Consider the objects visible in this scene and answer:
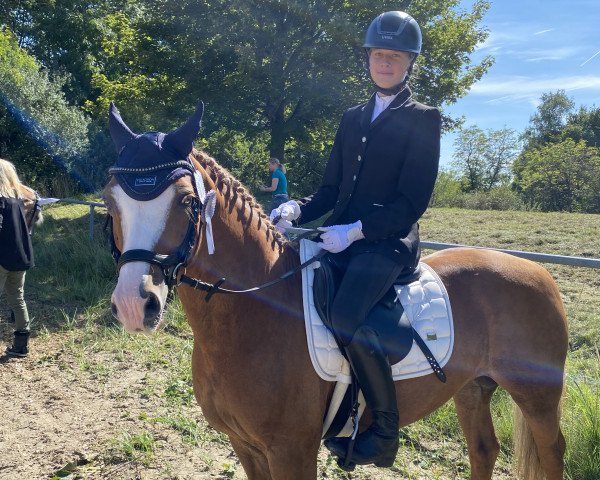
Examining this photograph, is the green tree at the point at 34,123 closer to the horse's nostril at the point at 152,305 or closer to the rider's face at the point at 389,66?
the rider's face at the point at 389,66

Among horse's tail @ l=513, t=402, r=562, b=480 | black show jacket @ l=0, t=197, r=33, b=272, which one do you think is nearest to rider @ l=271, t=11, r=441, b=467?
horse's tail @ l=513, t=402, r=562, b=480

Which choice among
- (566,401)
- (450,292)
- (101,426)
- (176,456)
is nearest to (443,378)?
(450,292)

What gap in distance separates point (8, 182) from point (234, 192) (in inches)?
178

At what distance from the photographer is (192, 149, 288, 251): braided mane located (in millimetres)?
2371

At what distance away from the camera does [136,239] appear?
1.92 m

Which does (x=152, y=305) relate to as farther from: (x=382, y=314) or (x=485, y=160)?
(x=485, y=160)

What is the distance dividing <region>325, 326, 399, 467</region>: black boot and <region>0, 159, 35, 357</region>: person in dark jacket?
15.3 feet

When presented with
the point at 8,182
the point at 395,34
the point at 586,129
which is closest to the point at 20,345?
the point at 8,182

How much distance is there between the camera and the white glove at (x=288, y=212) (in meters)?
2.80

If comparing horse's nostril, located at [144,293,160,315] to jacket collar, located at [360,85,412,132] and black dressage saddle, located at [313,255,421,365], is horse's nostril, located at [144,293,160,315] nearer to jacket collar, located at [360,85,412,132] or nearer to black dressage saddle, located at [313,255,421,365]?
black dressage saddle, located at [313,255,421,365]

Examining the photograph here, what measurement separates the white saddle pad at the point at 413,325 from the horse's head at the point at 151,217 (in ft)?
2.34

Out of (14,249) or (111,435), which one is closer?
(111,435)

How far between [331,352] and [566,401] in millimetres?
2484

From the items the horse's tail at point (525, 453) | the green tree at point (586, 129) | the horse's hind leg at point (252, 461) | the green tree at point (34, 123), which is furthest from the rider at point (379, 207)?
the green tree at point (586, 129)
